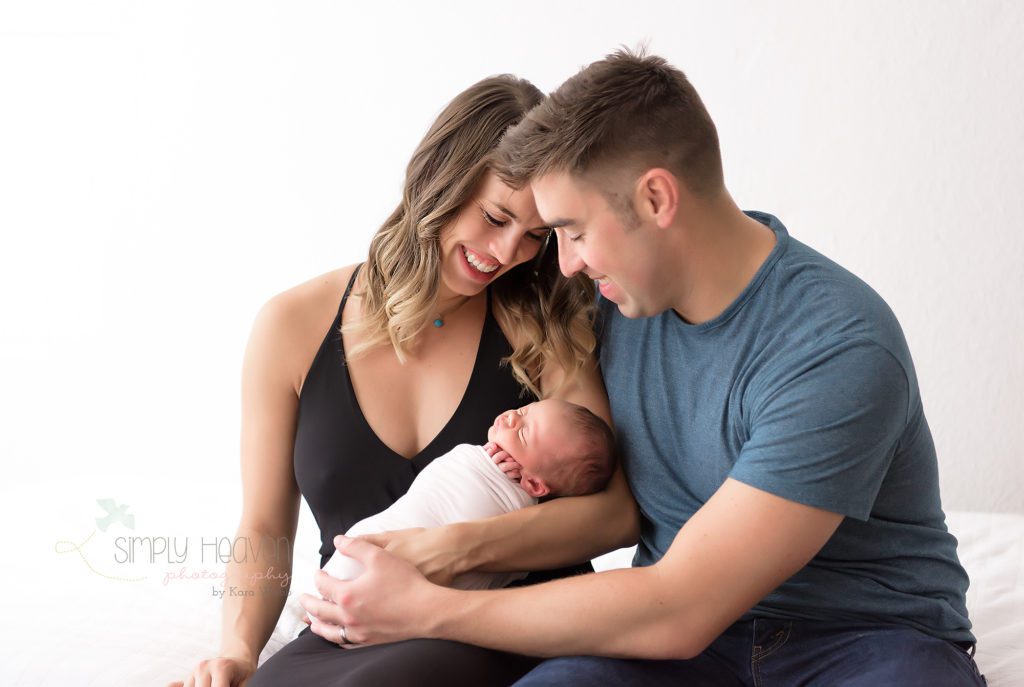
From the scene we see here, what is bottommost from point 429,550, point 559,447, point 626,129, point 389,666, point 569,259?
point 389,666

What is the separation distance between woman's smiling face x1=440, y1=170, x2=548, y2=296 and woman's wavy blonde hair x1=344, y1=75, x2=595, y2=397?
0.02 m

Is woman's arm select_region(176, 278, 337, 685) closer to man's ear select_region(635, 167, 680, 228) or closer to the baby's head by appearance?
the baby's head

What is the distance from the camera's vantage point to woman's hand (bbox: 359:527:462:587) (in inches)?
75.2

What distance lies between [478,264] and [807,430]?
81cm

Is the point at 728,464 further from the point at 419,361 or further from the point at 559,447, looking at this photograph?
the point at 419,361

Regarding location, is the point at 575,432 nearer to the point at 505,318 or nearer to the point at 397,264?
the point at 505,318

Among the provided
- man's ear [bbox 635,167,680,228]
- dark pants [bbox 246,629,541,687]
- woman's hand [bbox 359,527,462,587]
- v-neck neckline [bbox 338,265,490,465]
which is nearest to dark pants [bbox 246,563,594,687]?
dark pants [bbox 246,629,541,687]

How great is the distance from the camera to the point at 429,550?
1.92m

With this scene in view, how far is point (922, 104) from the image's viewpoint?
11.1 ft

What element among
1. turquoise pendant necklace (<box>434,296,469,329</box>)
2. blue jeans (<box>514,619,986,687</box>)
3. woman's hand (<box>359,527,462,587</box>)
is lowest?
blue jeans (<box>514,619,986,687</box>)

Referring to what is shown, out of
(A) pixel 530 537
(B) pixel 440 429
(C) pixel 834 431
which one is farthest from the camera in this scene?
(B) pixel 440 429

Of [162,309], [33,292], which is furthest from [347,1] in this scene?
[33,292]

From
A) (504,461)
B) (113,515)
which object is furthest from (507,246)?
(113,515)

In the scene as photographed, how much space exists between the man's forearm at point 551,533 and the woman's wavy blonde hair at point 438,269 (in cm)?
29
